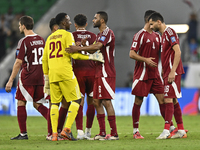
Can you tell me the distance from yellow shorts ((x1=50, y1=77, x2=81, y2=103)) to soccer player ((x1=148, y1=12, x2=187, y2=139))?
1.52m

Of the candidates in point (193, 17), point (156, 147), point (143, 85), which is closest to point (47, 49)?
point (143, 85)

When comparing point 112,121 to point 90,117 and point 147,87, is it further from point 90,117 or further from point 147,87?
point 147,87

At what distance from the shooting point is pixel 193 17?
16141 millimetres

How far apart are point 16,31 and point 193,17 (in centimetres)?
734

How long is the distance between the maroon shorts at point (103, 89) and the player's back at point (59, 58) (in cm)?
50

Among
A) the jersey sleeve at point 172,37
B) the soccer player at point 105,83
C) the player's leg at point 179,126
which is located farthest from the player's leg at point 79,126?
the jersey sleeve at point 172,37

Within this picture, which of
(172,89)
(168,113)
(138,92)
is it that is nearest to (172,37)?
(172,89)

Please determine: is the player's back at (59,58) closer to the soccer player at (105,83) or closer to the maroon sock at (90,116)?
the soccer player at (105,83)

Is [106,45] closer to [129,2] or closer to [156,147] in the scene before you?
[156,147]

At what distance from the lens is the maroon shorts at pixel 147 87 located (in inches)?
282

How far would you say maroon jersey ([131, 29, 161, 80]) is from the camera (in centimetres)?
711

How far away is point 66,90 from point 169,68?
1.80 m

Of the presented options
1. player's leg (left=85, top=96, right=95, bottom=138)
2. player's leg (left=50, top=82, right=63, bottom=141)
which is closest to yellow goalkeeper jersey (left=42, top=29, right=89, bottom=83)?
player's leg (left=50, top=82, right=63, bottom=141)

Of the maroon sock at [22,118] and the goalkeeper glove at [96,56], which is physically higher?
the goalkeeper glove at [96,56]
